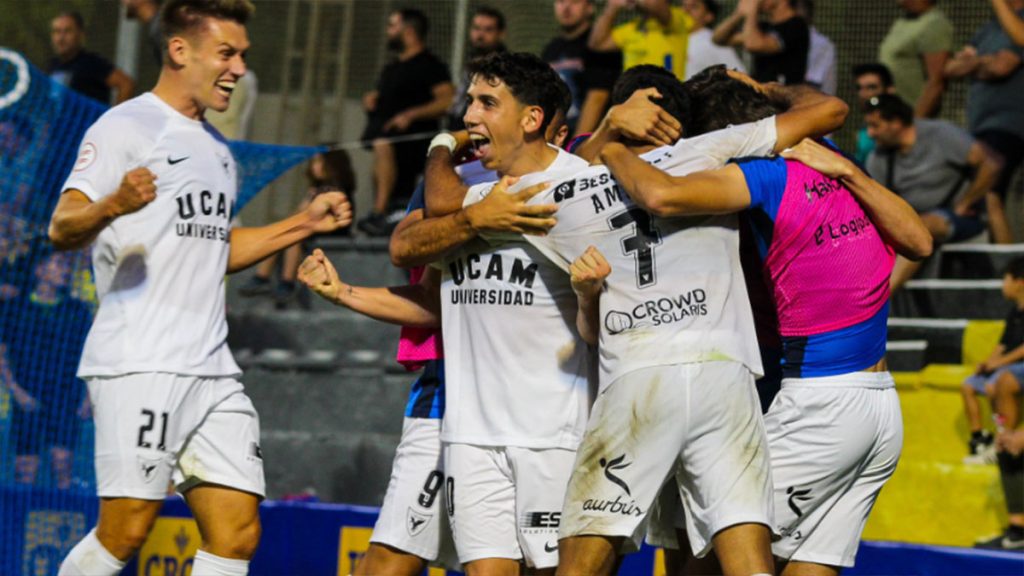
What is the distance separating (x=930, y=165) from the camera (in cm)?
1105

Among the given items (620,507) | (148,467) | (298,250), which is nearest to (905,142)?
(298,250)

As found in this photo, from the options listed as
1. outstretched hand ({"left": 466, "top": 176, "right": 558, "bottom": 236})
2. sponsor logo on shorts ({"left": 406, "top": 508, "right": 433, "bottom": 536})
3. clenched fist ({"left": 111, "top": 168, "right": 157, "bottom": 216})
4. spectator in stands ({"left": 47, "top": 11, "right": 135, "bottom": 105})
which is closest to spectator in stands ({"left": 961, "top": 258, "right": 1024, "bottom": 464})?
sponsor logo on shorts ({"left": 406, "top": 508, "right": 433, "bottom": 536})

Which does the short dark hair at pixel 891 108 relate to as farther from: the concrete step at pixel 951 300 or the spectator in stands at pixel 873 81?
the concrete step at pixel 951 300

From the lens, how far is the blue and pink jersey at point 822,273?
5363 mm

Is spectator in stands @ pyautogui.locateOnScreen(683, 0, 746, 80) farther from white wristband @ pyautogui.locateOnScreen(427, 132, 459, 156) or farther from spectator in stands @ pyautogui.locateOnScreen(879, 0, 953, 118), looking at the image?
white wristband @ pyautogui.locateOnScreen(427, 132, 459, 156)

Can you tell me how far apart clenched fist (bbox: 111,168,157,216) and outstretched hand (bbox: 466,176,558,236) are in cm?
119

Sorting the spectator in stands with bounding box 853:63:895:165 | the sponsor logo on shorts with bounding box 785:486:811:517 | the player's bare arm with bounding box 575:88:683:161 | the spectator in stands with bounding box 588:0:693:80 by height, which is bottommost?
the sponsor logo on shorts with bounding box 785:486:811:517

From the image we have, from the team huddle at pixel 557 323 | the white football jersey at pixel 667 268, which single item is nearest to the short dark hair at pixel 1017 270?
the team huddle at pixel 557 323

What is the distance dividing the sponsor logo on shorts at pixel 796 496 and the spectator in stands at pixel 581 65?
20.5 ft

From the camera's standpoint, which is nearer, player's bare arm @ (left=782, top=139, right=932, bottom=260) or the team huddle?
the team huddle

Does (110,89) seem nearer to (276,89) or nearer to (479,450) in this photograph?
(276,89)

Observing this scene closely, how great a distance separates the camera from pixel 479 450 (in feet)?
18.0

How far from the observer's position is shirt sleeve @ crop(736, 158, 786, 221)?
519 centimetres

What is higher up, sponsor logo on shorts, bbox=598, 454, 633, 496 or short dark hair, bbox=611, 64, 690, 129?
short dark hair, bbox=611, 64, 690, 129
